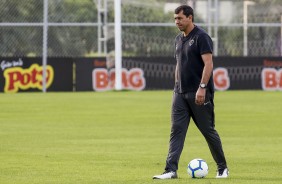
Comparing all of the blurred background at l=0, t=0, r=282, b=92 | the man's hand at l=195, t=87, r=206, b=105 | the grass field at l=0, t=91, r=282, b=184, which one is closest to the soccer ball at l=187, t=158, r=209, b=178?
the grass field at l=0, t=91, r=282, b=184

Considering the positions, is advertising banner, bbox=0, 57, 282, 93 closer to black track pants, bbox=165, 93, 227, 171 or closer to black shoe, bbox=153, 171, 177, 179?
black track pants, bbox=165, 93, 227, 171

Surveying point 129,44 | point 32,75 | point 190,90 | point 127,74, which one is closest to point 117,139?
point 190,90

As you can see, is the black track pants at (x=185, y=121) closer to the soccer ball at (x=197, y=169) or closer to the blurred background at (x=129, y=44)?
the soccer ball at (x=197, y=169)

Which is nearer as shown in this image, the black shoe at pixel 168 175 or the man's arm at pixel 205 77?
the man's arm at pixel 205 77

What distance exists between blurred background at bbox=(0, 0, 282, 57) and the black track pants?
2840cm

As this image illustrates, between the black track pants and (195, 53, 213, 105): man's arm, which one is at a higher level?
(195, 53, 213, 105): man's arm

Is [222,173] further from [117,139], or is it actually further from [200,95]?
[117,139]

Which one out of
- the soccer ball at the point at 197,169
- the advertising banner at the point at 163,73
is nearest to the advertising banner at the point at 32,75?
the advertising banner at the point at 163,73

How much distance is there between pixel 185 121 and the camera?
12492 millimetres

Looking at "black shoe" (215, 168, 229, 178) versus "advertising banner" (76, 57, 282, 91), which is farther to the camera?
"advertising banner" (76, 57, 282, 91)

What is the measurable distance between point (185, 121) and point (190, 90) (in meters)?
0.38

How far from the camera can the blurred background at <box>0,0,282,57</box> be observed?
42031mm

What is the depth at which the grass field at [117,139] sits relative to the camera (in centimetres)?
1326

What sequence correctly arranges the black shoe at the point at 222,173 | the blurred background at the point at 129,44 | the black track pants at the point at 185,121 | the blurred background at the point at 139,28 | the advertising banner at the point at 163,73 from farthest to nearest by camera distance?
the blurred background at the point at 139,28 → the advertising banner at the point at 163,73 → the blurred background at the point at 129,44 → the black shoe at the point at 222,173 → the black track pants at the point at 185,121
